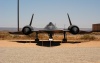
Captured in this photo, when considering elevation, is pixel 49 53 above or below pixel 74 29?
below

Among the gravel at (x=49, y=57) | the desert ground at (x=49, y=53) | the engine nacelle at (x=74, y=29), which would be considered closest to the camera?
the gravel at (x=49, y=57)

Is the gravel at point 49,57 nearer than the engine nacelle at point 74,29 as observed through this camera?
Yes

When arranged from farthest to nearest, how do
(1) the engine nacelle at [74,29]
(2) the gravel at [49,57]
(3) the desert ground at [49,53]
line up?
1. (1) the engine nacelle at [74,29]
2. (3) the desert ground at [49,53]
3. (2) the gravel at [49,57]

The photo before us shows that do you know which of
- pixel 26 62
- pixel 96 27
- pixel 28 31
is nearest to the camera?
pixel 26 62

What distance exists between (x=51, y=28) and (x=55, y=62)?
49.9ft

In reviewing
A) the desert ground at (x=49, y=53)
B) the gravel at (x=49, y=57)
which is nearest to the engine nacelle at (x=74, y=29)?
the desert ground at (x=49, y=53)

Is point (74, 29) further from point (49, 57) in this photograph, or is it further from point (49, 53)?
point (49, 57)

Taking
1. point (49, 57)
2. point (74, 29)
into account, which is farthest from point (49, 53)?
point (74, 29)

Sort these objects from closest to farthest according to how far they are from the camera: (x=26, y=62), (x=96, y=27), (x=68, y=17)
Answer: (x=26, y=62) < (x=68, y=17) < (x=96, y=27)

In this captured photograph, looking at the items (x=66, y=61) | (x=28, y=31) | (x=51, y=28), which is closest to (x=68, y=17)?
(x=51, y=28)

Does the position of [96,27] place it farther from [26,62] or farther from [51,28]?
[26,62]

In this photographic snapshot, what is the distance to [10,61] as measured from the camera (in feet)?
40.1

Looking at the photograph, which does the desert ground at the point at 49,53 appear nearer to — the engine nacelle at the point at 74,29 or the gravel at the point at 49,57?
the gravel at the point at 49,57

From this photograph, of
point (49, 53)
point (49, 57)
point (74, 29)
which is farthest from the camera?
point (74, 29)
